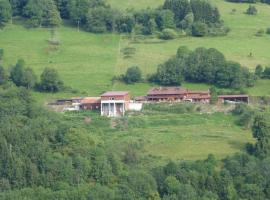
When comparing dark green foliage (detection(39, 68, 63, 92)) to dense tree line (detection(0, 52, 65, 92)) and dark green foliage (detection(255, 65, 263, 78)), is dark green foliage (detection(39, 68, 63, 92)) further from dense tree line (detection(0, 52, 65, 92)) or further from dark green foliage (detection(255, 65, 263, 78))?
dark green foliage (detection(255, 65, 263, 78))

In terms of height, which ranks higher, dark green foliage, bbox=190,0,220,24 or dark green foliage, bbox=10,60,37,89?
dark green foliage, bbox=190,0,220,24

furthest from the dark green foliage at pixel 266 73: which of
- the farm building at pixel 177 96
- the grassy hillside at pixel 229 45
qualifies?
the farm building at pixel 177 96

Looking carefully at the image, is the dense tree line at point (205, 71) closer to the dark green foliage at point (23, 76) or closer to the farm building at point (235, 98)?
the farm building at point (235, 98)

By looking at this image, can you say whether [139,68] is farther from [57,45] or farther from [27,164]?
[27,164]

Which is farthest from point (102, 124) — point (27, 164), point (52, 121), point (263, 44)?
point (263, 44)

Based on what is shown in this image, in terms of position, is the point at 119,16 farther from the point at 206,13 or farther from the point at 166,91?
the point at 166,91

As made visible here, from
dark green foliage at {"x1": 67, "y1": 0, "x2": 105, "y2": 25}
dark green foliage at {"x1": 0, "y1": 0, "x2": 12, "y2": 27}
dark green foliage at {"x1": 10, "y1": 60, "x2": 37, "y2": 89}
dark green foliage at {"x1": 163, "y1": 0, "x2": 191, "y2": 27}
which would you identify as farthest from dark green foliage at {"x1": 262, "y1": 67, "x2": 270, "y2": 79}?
dark green foliage at {"x1": 0, "y1": 0, "x2": 12, "y2": 27}

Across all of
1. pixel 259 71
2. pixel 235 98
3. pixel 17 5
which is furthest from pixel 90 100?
pixel 17 5
